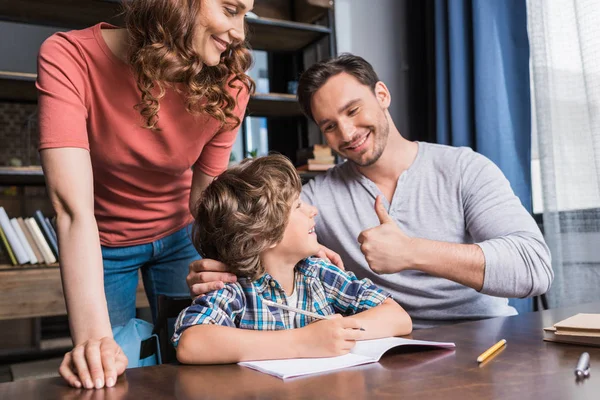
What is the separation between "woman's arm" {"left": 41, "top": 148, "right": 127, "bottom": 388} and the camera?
32.7 inches

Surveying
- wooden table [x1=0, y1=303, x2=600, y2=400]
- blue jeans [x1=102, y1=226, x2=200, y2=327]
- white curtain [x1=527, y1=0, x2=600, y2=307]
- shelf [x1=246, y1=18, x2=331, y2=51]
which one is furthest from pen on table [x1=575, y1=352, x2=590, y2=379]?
shelf [x1=246, y1=18, x2=331, y2=51]

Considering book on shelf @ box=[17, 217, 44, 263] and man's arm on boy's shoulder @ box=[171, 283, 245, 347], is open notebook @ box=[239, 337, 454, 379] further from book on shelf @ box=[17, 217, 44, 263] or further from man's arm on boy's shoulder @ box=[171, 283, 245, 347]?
book on shelf @ box=[17, 217, 44, 263]

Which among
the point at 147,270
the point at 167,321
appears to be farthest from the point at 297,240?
the point at 147,270

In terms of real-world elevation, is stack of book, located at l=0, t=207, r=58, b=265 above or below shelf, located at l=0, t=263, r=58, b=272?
above

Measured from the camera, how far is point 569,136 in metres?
2.22

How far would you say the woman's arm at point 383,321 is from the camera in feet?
3.49

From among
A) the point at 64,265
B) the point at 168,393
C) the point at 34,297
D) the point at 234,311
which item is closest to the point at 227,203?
the point at 234,311

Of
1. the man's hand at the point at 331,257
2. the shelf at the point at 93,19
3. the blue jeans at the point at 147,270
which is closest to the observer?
the man's hand at the point at 331,257

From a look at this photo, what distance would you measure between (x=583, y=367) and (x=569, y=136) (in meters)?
1.67

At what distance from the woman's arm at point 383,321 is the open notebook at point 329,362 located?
7 cm

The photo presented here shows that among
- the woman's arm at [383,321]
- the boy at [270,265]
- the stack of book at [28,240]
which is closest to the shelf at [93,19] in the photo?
the stack of book at [28,240]

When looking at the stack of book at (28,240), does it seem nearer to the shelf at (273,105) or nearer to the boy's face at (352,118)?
the shelf at (273,105)

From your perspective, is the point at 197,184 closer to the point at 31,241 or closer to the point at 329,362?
the point at 329,362

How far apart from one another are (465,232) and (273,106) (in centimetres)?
167
